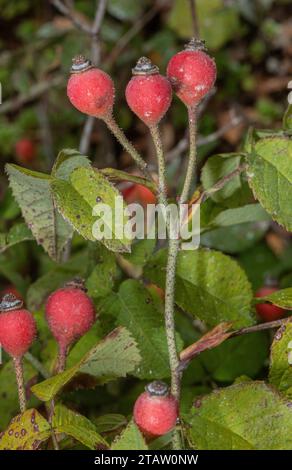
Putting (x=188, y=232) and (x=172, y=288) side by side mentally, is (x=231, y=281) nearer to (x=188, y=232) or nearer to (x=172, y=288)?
(x=188, y=232)

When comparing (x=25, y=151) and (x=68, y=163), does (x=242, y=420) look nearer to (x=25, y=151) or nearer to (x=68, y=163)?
(x=68, y=163)

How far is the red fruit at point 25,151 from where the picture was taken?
3.42 meters

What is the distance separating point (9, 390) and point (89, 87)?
0.77 metres

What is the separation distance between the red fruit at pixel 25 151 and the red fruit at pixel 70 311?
2.09 metres

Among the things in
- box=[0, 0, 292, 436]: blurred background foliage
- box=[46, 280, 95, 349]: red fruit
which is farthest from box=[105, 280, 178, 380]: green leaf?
box=[0, 0, 292, 436]: blurred background foliage

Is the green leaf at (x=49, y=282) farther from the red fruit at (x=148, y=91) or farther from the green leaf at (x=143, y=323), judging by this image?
the red fruit at (x=148, y=91)

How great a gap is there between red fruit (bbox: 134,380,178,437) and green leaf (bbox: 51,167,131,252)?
24 centimetres

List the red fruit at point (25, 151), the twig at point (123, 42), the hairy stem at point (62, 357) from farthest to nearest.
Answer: the red fruit at point (25, 151) < the twig at point (123, 42) < the hairy stem at point (62, 357)

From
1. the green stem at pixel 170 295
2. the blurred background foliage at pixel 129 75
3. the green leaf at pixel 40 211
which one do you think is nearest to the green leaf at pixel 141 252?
the green leaf at pixel 40 211

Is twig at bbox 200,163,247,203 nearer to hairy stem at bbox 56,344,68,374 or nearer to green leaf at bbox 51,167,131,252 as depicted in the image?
green leaf at bbox 51,167,131,252

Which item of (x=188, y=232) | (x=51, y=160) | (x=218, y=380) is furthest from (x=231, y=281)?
(x=51, y=160)

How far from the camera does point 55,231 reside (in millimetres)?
1472

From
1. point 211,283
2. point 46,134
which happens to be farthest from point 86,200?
point 46,134
